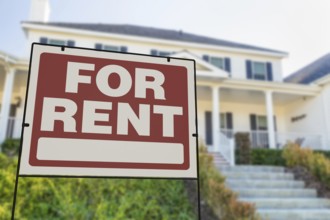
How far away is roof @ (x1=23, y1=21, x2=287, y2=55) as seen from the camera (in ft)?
48.1

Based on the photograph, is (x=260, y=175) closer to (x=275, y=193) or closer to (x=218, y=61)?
(x=275, y=193)

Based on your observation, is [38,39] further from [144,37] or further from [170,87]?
[170,87]

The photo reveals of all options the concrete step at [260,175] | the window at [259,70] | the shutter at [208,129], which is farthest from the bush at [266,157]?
the window at [259,70]

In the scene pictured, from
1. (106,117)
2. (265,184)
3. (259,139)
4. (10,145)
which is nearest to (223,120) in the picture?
(259,139)

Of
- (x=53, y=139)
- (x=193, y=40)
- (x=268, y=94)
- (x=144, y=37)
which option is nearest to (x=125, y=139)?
(x=53, y=139)

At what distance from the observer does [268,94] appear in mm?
Answer: 12984

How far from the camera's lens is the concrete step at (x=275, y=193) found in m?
6.95

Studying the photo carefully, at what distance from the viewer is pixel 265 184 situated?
25.0 feet

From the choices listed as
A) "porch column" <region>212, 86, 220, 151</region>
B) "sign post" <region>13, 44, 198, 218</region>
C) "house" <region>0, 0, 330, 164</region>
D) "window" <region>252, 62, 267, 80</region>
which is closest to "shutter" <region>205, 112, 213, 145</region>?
"house" <region>0, 0, 330, 164</region>

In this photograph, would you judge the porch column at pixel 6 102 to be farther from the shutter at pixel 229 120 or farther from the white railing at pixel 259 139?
the white railing at pixel 259 139

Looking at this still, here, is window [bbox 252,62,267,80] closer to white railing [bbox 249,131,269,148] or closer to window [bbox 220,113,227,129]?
window [bbox 220,113,227,129]

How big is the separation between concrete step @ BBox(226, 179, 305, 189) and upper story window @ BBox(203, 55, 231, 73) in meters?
8.20

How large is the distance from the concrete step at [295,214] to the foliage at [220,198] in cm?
95

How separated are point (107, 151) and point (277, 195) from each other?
6795mm
